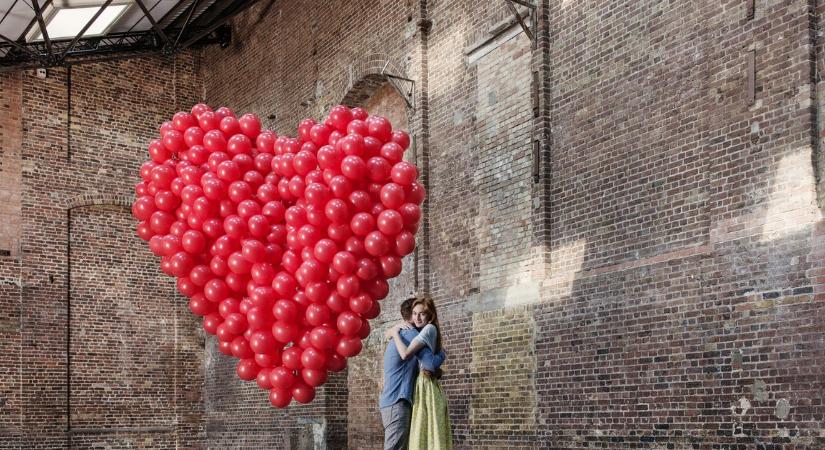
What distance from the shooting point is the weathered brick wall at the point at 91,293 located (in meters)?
13.5

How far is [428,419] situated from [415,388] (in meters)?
0.20

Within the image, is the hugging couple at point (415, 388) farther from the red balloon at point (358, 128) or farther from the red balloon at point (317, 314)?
the red balloon at point (358, 128)

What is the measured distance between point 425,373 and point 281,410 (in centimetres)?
768

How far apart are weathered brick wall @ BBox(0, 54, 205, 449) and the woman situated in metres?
9.64

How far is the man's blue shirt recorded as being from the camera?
216 inches

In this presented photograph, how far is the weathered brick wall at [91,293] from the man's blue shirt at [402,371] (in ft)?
31.2

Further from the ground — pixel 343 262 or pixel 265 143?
pixel 265 143

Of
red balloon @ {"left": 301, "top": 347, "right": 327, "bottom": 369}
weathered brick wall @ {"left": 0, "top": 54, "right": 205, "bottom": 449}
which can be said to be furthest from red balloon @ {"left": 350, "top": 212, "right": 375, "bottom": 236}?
weathered brick wall @ {"left": 0, "top": 54, "right": 205, "bottom": 449}

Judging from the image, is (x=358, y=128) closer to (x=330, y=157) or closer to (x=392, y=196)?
(x=330, y=157)

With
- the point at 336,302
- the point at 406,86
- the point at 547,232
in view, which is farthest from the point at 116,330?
the point at 336,302

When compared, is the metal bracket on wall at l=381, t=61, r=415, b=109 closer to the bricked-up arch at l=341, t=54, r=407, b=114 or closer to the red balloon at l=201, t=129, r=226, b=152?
the bricked-up arch at l=341, t=54, r=407, b=114

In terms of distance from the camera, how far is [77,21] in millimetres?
12719

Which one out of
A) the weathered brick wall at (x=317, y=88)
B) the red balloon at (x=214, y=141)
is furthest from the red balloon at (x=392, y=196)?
the weathered brick wall at (x=317, y=88)

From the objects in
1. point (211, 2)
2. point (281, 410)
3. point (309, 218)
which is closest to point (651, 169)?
point (309, 218)
